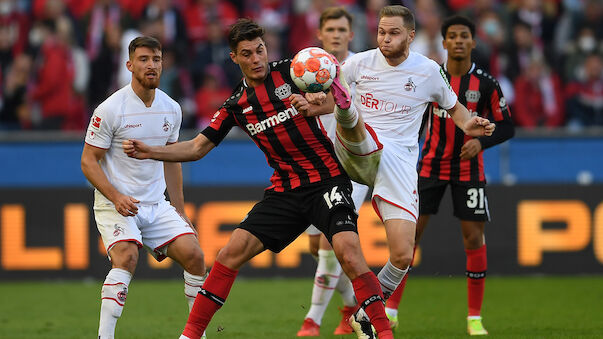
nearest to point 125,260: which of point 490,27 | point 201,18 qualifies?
point 201,18

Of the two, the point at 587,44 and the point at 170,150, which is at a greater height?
the point at 587,44

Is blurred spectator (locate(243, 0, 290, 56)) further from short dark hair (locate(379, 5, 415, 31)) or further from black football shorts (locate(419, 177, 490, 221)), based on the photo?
short dark hair (locate(379, 5, 415, 31))

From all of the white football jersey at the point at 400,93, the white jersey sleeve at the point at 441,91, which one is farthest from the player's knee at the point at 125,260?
the white jersey sleeve at the point at 441,91

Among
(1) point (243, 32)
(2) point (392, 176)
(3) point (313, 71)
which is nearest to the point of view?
(3) point (313, 71)

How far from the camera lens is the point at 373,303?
645cm

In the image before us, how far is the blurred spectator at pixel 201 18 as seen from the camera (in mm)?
15367

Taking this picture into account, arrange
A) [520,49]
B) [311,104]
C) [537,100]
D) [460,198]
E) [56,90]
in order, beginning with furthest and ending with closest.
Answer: [520,49] → [537,100] → [56,90] → [460,198] → [311,104]

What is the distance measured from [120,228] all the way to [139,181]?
45 cm

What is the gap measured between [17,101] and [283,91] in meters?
8.69

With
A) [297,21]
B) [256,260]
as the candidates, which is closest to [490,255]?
[256,260]

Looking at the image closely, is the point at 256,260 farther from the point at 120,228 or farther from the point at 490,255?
the point at 120,228

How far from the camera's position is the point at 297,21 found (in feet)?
51.5

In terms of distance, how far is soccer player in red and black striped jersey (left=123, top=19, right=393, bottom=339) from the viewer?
263 inches

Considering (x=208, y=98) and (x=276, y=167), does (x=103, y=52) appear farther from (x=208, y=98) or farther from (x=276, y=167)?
(x=276, y=167)
